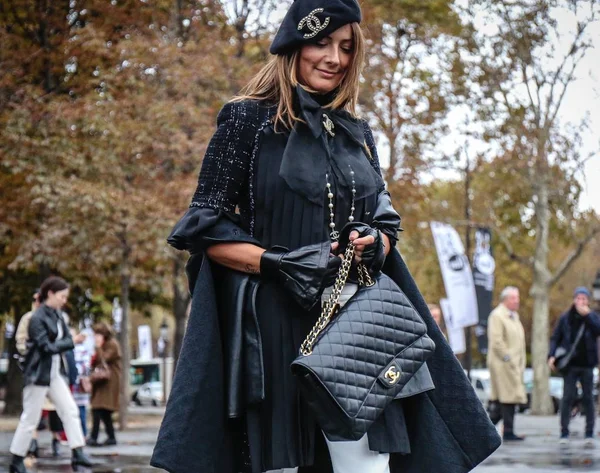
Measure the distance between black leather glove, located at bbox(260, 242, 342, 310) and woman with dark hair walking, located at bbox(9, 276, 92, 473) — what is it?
8745mm

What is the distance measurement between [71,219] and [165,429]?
18.9 metres

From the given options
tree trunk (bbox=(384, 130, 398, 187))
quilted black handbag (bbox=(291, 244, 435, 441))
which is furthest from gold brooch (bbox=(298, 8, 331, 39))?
tree trunk (bbox=(384, 130, 398, 187))

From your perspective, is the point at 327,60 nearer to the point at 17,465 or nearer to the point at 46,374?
the point at 17,465

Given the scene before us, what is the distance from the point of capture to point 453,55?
28359 millimetres

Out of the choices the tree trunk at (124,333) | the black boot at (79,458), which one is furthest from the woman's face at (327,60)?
the tree trunk at (124,333)

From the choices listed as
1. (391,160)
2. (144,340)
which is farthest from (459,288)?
(144,340)

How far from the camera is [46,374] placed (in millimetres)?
12148

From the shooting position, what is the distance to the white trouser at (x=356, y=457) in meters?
3.40

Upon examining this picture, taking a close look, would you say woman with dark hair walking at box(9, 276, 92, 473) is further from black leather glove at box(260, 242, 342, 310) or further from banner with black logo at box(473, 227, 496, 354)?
banner with black logo at box(473, 227, 496, 354)

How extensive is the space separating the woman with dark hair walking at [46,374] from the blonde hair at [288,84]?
8.61 m

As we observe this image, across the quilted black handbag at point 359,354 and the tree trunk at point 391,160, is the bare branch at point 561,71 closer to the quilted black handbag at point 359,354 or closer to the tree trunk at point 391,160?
the tree trunk at point 391,160

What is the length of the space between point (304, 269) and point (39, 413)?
9144 mm

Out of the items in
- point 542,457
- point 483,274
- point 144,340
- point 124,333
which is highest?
point 483,274

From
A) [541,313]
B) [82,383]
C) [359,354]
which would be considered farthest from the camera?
[541,313]
